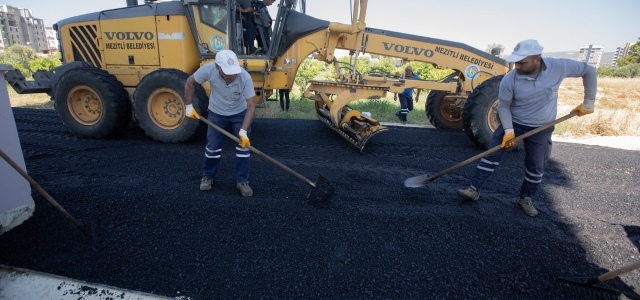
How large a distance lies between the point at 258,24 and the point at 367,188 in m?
3.37

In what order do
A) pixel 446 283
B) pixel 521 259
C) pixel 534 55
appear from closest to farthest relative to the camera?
pixel 446 283
pixel 521 259
pixel 534 55

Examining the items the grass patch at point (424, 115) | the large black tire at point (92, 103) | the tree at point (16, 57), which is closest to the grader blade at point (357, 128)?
the grass patch at point (424, 115)

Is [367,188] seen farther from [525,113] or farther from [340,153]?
[525,113]

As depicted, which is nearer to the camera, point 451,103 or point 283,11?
point 283,11

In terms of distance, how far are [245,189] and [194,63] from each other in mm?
2949

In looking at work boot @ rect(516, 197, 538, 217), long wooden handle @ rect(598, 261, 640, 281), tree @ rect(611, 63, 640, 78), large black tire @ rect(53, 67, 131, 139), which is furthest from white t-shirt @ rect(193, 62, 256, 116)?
tree @ rect(611, 63, 640, 78)

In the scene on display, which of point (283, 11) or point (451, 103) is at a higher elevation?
point (283, 11)

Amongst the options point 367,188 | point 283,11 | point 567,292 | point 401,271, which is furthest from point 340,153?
point 567,292

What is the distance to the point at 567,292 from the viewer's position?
2098 mm

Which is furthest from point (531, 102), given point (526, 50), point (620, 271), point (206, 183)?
point (206, 183)

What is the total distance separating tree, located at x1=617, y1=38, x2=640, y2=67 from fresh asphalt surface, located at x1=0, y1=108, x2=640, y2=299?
37.6 m

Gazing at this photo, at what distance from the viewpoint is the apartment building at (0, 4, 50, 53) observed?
2105 inches

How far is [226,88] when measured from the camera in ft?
10.2

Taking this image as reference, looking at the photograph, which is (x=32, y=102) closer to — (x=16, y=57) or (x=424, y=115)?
(x=424, y=115)
